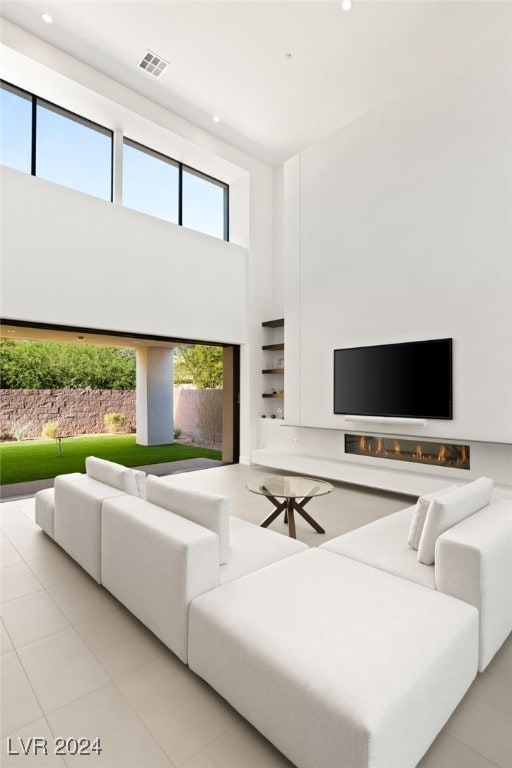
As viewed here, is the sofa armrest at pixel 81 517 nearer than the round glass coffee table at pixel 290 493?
Yes

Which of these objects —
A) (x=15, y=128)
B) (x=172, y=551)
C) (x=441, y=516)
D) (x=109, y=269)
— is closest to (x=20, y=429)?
(x=109, y=269)

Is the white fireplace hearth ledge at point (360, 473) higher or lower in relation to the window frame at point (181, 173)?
lower

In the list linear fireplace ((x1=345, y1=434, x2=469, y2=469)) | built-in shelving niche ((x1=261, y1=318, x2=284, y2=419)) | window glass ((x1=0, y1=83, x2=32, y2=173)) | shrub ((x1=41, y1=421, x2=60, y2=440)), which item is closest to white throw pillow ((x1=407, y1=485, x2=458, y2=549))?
linear fireplace ((x1=345, y1=434, x2=469, y2=469))

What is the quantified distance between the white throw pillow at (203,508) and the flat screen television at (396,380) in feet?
10.7

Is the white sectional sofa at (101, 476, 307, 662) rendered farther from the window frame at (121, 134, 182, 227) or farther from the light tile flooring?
the window frame at (121, 134, 182, 227)

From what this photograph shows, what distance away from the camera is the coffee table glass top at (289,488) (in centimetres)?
336

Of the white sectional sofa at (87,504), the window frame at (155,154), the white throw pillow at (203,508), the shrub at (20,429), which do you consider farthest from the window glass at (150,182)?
the shrub at (20,429)

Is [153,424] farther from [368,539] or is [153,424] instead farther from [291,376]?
[368,539]

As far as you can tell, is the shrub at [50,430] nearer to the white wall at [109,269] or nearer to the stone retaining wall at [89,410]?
the stone retaining wall at [89,410]

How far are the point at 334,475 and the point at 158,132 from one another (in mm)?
5423

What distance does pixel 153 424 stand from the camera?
9.86m

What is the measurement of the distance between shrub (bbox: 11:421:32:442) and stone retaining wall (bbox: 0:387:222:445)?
19mm

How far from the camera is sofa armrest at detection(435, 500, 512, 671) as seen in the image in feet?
5.69

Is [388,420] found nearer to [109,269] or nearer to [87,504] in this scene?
[87,504]
